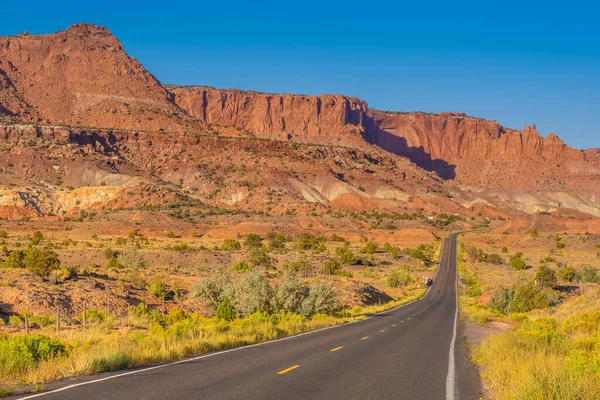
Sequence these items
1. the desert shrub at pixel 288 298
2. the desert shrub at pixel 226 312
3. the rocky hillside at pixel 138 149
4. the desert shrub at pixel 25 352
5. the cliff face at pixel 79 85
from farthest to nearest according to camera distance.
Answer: the cliff face at pixel 79 85 → the rocky hillside at pixel 138 149 → the desert shrub at pixel 288 298 → the desert shrub at pixel 226 312 → the desert shrub at pixel 25 352

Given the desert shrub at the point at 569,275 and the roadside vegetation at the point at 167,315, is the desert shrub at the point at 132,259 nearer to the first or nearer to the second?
the roadside vegetation at the point at 167,315

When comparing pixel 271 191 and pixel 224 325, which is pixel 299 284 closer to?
pixel 224 325

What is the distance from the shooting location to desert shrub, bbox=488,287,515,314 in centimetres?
3700

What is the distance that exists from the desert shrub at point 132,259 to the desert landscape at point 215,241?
271 millimetres

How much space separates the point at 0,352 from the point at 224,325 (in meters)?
9.24

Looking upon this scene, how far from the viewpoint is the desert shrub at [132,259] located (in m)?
52.5

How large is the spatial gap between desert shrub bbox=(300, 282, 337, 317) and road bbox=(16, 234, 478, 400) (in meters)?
8.56

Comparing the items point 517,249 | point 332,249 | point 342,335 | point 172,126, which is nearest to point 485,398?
point 342,335

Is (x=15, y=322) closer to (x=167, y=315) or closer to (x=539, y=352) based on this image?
(x=167, y=315)

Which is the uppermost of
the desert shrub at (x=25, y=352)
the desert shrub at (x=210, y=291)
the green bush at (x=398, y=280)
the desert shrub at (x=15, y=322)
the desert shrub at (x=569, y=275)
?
the desert shrub at (x=25, y=352)

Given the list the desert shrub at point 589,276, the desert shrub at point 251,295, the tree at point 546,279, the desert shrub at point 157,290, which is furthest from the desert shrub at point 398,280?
the desert shrub at point 251,295

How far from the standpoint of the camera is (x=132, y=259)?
53812 mm

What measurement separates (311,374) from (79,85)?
177985 mm

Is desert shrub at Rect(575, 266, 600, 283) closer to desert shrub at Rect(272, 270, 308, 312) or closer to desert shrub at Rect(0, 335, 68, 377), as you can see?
desert shrub at Rect(272, 270, 308, 312)
